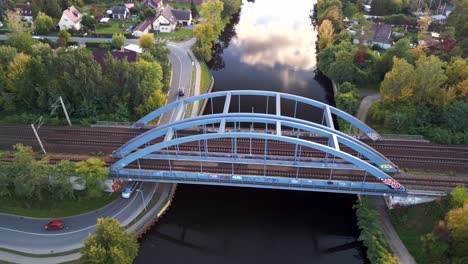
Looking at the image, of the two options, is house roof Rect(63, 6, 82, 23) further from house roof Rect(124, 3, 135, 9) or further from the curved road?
the curved road

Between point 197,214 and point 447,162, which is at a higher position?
point 447,162

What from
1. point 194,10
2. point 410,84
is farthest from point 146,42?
point 410,84

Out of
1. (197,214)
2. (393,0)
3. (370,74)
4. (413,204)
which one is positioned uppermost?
(393,0)

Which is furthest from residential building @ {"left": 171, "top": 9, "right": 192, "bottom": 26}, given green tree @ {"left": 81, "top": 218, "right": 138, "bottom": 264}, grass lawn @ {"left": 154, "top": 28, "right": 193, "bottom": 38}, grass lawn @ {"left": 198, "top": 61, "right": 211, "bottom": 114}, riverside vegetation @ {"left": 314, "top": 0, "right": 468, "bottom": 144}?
green tree @ {"left": 81, "top": 218, "right": 138, "bottom": 264}

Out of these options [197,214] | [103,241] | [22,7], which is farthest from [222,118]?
[22,7]

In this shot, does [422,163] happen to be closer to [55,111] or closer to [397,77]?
[397,77]

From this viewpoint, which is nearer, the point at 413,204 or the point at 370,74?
the point at 413,204

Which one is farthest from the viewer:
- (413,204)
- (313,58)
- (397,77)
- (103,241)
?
(313,58)
